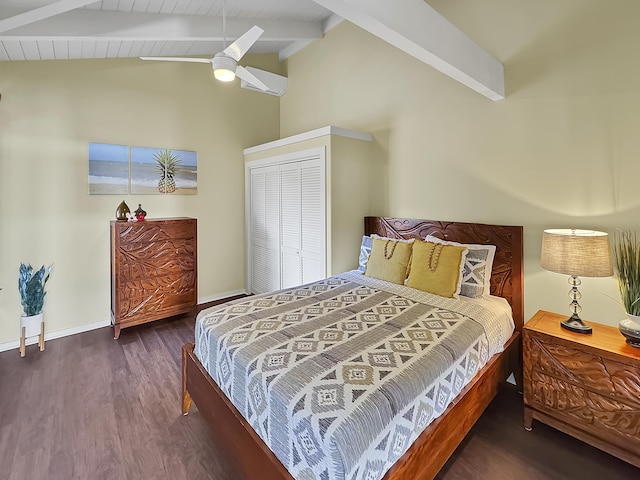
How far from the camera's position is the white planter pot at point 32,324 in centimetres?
296

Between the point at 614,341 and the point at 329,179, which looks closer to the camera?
the point at 614,341

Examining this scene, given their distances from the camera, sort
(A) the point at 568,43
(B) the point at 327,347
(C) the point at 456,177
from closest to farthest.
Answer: (B) the point at 327,347 → (A) the point at 568,43 → (C) the point at 456,177

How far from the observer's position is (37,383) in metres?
2.50

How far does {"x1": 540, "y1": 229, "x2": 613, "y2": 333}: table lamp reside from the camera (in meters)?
1.83

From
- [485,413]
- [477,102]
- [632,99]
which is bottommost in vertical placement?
[485,413]

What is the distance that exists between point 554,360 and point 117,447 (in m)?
2.70

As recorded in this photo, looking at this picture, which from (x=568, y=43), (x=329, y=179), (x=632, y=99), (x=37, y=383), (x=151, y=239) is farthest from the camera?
(x=151, y=239)

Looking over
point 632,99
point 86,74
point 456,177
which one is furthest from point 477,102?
point 86,74

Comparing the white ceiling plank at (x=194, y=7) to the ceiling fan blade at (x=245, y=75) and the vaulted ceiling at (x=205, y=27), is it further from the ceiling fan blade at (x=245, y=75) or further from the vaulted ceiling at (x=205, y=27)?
the ceiling fan blade at (x=245, y=75)

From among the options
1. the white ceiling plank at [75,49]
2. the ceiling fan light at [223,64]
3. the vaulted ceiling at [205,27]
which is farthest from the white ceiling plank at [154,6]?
the ceiling fan light at [223,64]

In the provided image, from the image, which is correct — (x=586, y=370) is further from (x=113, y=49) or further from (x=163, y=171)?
(x=113, y=49)

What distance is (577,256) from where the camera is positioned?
1.86 metres

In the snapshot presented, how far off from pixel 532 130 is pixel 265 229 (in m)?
3.19

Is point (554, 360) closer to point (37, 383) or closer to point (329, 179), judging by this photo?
point (329, 179)
